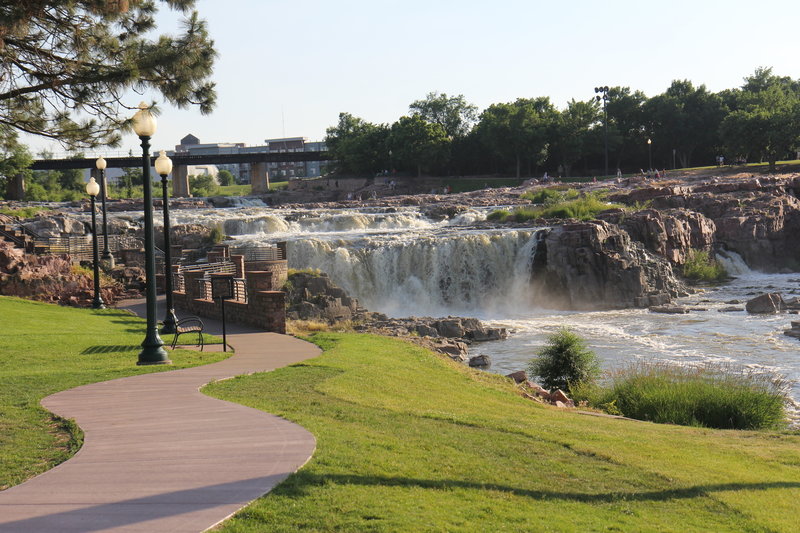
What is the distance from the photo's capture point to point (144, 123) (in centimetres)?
1221

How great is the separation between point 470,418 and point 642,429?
7.50 feet

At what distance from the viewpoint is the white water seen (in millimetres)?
22547

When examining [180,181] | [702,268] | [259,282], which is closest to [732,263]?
[702,268]

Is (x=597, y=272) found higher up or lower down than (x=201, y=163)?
lower down

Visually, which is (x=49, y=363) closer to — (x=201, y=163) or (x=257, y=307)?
(x=257, y=307)

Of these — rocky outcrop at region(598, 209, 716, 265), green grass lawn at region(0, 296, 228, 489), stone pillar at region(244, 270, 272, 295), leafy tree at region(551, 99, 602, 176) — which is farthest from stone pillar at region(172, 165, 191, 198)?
stone pillar at region(244, 270, 272, 295)

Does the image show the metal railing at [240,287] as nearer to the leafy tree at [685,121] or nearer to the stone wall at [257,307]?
the stone wall at [257,307]

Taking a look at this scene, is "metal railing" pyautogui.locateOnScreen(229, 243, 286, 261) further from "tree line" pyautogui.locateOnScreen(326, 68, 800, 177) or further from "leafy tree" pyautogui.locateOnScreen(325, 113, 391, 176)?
"leafy tree" pyautogui.locateOnScreen(325, 113, 391, 176)

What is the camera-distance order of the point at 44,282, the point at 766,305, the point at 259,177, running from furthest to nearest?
the point at 259,177, the point at 766,305, the point at 44,282

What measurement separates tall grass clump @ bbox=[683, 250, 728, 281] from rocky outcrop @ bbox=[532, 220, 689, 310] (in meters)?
3.03

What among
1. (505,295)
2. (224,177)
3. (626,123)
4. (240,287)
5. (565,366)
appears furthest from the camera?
(224,177)

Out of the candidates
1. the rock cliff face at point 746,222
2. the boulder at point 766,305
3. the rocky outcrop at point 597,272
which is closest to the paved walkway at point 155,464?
the boulder at point 766,305

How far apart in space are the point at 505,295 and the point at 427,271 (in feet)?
11.6

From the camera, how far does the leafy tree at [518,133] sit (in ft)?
252
